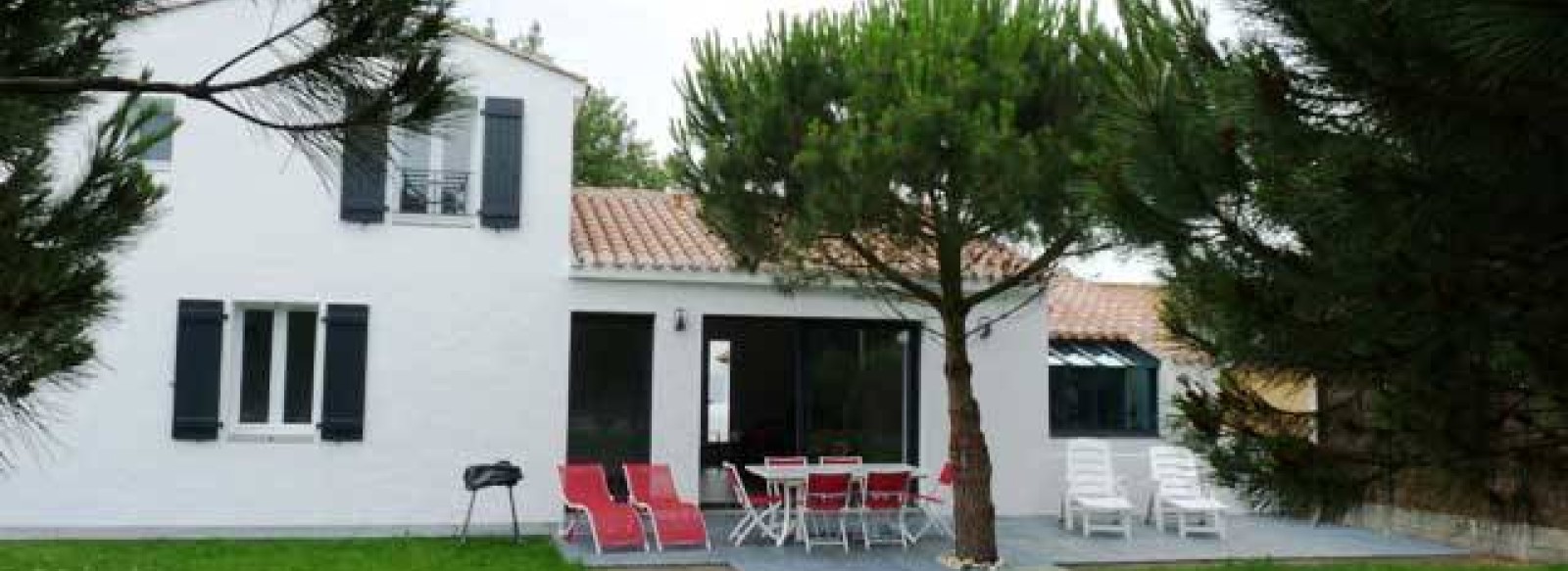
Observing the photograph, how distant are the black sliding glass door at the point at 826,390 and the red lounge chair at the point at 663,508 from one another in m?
2.21

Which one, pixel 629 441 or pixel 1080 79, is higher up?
pixel 1080 79

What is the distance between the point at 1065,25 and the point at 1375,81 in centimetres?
815

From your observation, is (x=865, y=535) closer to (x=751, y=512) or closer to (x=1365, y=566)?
(x=751, y=512)

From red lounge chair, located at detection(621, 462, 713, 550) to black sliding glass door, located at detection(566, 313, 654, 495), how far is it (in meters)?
1.50

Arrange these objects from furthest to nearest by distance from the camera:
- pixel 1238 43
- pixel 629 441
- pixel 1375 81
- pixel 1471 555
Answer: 1. pixel 629 441
2. pixel 1471 555
3. pixel 1238 43
4. pixel 1375 81

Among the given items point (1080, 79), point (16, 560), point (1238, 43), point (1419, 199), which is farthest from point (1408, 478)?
point (16, 560)

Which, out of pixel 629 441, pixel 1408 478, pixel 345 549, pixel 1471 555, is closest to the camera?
pixel 1408 478

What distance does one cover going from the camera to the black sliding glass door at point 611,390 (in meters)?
16.4

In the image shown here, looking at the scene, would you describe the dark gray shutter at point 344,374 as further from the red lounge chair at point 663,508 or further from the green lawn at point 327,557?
the red lounge chair at point 663,508

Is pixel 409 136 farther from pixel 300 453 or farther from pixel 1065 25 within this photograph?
pixel 300 453

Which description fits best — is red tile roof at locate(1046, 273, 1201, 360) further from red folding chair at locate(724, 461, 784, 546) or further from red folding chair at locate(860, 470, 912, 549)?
red folding chair at locate(724, 461, 784, 546)

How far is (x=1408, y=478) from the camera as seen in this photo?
5.21 meters

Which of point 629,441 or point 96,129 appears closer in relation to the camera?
point 96,129

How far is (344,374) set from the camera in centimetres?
1523
